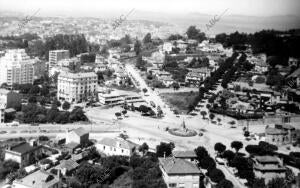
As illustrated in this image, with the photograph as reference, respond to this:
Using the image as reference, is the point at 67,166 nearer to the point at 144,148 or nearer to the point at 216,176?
the point at 144,148

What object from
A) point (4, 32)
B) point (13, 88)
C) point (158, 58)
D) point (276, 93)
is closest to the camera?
point (276, 93)

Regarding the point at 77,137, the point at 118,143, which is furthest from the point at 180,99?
the point at 118,143

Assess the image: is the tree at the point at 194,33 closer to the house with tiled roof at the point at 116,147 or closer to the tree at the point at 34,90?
the tree at the point at 34,90

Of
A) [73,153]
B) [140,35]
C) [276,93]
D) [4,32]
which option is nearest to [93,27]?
[140,35]

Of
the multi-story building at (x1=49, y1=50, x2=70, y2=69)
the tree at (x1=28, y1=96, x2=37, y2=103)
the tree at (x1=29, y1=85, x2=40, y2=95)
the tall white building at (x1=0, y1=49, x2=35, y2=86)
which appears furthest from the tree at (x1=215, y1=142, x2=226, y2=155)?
the multi-story building at (x1=49, y1=50, x2=70, y2=69)

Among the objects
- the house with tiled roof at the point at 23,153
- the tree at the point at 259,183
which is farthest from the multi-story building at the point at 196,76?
the tree at the point at 259,183

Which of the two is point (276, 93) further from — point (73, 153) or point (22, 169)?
point (22, 169)

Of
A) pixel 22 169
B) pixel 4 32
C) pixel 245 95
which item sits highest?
pixel 4 32
